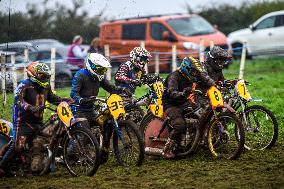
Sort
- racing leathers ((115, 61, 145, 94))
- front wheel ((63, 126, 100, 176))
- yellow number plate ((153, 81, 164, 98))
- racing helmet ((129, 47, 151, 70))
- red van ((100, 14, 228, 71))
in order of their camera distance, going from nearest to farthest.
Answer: front wheel ((63, 126, 100, 176)) → yellow number plate ((153, 81, 164, 98)) → racing leathers ((115, 61, 145, 94)) → racing helmet ((129, 47, 151, 70)) → red van ((100, 14, 228, 71))

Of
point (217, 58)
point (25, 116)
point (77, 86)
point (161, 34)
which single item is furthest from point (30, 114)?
point (161, 34)

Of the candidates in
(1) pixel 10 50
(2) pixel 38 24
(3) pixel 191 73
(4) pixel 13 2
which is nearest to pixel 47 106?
(3) pixel 191 73

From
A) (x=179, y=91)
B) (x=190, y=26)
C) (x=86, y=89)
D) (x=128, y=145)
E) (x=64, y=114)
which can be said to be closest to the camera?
(x=64, y=114)

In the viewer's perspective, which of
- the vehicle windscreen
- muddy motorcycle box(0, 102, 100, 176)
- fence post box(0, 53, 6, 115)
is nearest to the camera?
muddy motorcycle box(0, 102, 100, 176)

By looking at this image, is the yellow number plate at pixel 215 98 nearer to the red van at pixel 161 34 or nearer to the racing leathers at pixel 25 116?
the racing leathers at pixel 25 116

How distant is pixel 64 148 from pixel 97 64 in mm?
1533

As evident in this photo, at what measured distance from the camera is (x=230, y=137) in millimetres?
11547

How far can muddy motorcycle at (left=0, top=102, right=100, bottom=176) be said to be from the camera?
10352mm

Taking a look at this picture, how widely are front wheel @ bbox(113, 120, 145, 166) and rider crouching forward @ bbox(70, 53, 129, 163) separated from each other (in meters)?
0.21

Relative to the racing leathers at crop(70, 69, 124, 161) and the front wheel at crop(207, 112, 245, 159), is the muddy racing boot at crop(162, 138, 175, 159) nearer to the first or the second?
the front wheel at crop(207, 112, 245, 159)

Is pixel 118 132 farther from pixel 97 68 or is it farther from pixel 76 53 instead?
pixel 76 53

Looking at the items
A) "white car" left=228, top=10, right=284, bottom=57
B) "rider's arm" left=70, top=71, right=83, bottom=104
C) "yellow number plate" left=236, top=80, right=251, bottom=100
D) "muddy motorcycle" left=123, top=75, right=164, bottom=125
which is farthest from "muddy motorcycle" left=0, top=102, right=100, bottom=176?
"white car" left=228, top=10, right=284, bottom=57

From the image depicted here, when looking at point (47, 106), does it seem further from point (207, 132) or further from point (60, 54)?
point (60, 54)

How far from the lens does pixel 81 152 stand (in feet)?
34.4
